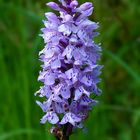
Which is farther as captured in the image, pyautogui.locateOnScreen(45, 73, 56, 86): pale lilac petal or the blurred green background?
the blurred green background

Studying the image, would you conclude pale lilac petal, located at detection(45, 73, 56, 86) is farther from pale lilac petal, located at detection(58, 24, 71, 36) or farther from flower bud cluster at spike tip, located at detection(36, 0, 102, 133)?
pale lilac petal, located at detection(58, 24, 71, 36)

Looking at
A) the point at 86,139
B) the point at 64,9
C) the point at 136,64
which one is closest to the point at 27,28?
the point at 136,64

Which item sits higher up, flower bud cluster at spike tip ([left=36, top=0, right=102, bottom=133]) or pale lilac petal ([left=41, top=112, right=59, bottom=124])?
flower bud cluster at spike tip ([left=36, top=0, right=102, bottom=133])

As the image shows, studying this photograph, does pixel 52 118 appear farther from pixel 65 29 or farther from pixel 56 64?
pixel 65 29

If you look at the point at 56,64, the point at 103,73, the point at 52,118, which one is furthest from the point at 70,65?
the point at 103,73

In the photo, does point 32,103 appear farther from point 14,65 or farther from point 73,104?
point 73,104

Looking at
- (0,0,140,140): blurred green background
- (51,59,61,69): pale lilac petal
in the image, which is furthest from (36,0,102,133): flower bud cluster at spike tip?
(0,0,140,140): blurred green background

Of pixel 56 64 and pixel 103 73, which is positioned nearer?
pixel 56 64

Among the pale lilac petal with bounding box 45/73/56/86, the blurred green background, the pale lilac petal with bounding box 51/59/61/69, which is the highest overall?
the blurred green background
